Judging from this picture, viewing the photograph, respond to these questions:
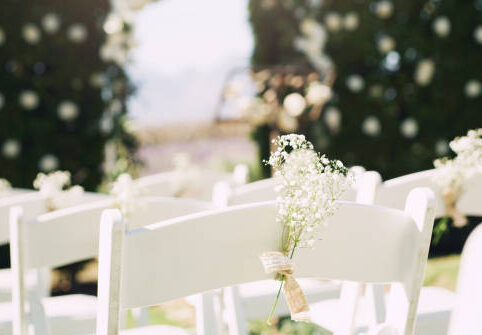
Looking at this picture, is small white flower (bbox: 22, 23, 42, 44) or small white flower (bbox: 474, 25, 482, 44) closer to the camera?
small white flower (bbox: 22, 23, 42, 44)

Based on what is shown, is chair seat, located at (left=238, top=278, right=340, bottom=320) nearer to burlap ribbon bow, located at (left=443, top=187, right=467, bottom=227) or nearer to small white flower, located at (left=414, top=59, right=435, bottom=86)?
burlap ribbon bow, located at (left=443, top=187, right=467, bottom=227)

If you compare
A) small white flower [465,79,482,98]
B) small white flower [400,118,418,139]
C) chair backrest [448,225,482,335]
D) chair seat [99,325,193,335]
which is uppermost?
small white flower [465,79,482,98]

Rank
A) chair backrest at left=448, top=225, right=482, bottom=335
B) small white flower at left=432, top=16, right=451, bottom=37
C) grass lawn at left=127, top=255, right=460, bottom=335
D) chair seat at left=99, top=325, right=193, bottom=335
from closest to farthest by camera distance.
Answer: chair backrest at left=448, top=225, right=482, bottom=335, chair seat at left=99, top=325, right=193, bottom=335, grass lawn at left=127, top=255, right=460, bottom=335, small white flower at left=432, top=16, right=451, bottom=37

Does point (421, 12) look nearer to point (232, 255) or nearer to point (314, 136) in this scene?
point (314, 136)

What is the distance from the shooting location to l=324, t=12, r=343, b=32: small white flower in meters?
4.41

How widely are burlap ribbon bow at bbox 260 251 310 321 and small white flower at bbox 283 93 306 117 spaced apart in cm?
361

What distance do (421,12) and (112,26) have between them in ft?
7.88

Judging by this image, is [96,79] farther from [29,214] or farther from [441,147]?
[441,147]

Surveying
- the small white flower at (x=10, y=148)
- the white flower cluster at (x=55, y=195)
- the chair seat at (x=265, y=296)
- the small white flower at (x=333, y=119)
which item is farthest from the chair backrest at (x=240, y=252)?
the small white flower at (x=333, y=119)

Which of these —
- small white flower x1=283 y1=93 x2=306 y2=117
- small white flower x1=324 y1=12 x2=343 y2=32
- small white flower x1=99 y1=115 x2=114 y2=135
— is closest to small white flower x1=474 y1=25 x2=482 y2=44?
small white flower x1=324 y1=12 x2=343 y2=32

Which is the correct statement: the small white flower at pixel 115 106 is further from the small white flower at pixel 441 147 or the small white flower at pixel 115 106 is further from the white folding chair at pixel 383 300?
the white folding chair at pixel 383 300

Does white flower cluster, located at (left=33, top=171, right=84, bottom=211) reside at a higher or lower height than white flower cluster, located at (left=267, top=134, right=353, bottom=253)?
higher

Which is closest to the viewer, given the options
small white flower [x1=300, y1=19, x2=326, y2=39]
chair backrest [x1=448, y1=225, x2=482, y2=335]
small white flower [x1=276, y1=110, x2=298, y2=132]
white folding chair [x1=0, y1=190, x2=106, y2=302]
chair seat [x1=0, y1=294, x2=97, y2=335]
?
chair backrest [x1=448, y1=225, x2=482, y2=335]

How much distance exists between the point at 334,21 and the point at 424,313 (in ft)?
10.6
